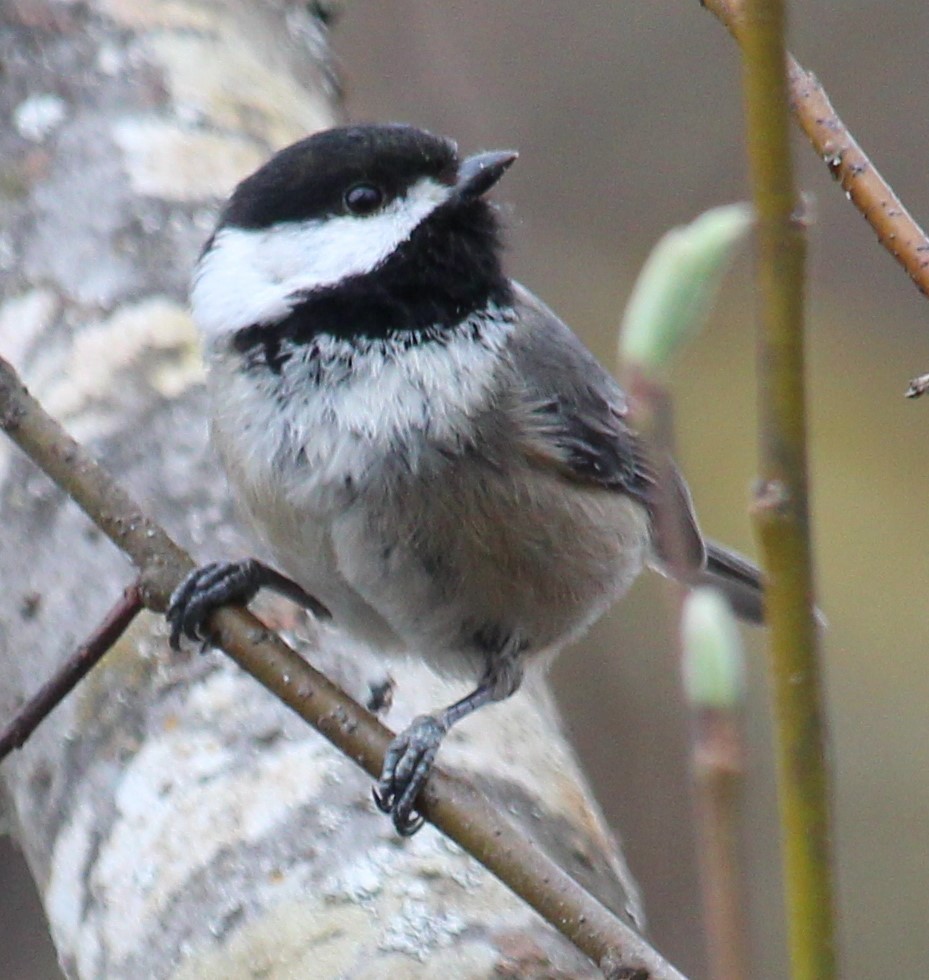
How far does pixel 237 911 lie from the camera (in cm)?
122

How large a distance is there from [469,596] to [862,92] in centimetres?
276

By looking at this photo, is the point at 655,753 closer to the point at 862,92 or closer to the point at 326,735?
the point at 862,92

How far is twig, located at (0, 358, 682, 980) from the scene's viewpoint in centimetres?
95

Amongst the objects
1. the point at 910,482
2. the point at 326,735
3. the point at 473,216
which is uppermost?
the point at 473,216

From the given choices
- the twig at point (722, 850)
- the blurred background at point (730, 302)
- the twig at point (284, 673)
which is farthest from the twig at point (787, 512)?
the blurred background at point (730, 302)

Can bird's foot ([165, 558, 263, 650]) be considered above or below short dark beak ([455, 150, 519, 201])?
below

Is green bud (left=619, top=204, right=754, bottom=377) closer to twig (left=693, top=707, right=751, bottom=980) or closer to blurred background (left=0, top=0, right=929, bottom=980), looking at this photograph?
twig (left=693, top=707, right=751, bottom=980)

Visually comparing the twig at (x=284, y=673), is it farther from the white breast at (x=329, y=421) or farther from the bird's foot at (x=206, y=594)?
the white breast at (x=329, y=421)

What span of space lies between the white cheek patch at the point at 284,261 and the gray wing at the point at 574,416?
0.62 feet

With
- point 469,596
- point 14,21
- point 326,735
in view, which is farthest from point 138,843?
point 14,21

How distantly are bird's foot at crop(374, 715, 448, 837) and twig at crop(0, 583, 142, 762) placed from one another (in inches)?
9.7

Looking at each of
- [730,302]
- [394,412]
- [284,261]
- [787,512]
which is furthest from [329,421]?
[730,302]

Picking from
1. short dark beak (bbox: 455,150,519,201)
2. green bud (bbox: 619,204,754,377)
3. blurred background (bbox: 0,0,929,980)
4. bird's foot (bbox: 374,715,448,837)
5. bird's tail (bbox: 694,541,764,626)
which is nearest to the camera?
green bud (bbox: 619,204,754,377)

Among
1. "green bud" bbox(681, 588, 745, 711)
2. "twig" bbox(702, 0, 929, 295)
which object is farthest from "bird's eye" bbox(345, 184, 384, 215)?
"green bud" bbox(681, 588, 745, 711)
